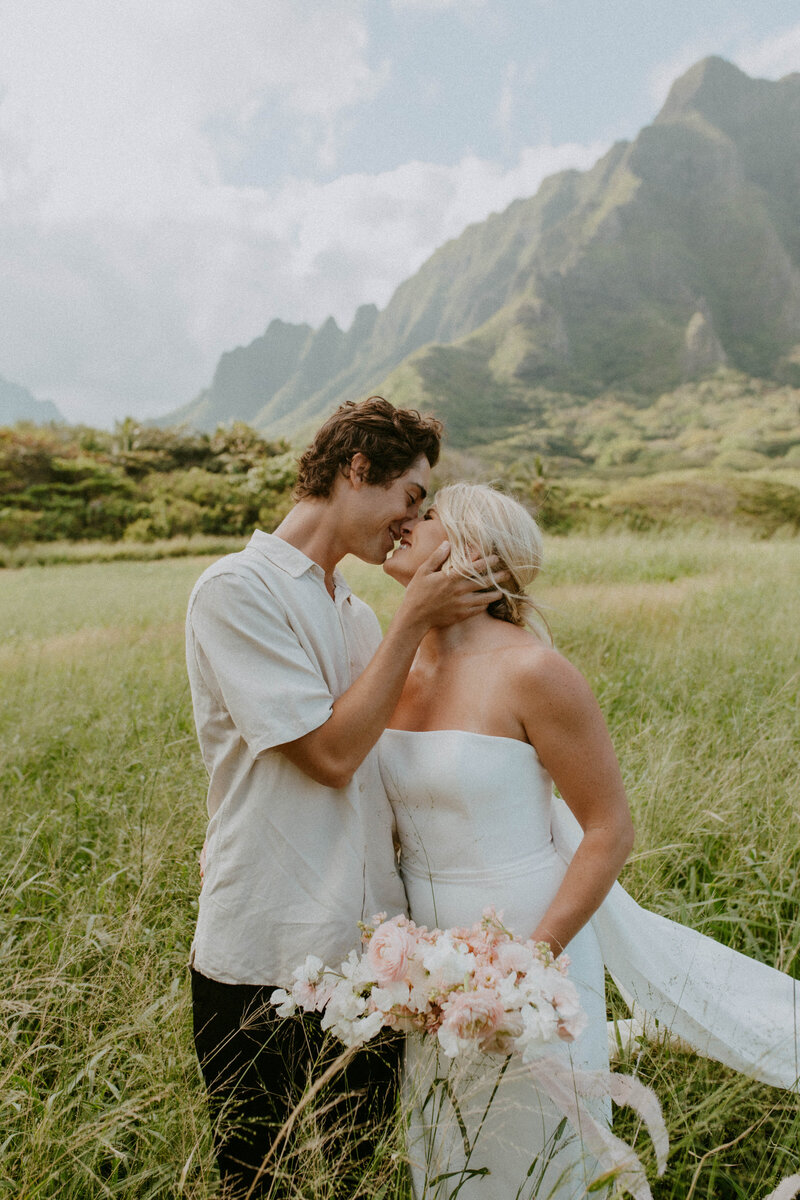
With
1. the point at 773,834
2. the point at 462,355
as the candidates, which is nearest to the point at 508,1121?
the point at 773,834

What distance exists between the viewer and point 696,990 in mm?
2355

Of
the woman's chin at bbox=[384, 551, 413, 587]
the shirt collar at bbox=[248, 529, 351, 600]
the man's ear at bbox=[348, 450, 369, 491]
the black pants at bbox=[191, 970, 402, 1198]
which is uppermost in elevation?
the man's ear at bbox=[348, 450, 369, 491]

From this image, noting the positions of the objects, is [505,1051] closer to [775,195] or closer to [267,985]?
[267,985]

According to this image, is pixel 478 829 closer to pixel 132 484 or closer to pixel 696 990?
pixel 696 990

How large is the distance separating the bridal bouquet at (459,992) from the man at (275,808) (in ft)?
1.15

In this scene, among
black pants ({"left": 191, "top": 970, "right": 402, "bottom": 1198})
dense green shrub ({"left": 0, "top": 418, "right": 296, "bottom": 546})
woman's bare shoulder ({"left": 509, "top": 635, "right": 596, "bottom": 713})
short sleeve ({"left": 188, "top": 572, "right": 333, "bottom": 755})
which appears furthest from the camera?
dense green shrub ({"left": 0, "top": 418, "right": 296, "bottom": 546})

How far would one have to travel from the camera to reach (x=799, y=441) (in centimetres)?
4491

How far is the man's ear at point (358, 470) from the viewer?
2074 millimetres

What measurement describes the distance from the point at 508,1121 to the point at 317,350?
121m

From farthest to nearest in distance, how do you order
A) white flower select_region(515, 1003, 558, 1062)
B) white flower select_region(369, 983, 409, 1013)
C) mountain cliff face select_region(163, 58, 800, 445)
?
mountain cliff face select_region(163, 58, 800, 445), white flower select_region(369, 983, 409, 1013), white flower select_region(515, 1003, 558, 1062)

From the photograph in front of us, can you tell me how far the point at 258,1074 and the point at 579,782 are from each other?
113cm

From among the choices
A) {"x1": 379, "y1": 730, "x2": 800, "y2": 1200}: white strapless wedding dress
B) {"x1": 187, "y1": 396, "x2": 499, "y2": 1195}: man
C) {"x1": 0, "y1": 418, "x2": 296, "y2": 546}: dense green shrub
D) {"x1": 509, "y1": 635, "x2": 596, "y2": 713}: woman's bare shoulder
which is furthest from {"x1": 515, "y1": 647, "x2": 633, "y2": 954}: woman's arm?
{"x1": 0, "y1": 418, "x2": 296, "y2": 546}: dense green shrub

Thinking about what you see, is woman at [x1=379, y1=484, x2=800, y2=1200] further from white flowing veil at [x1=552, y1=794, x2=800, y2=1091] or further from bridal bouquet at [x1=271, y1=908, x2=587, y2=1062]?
bridal bouquet at [x1=271, y1=908, x2=587, y2=1062]

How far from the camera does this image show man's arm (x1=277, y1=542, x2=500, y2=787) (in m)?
1.64
